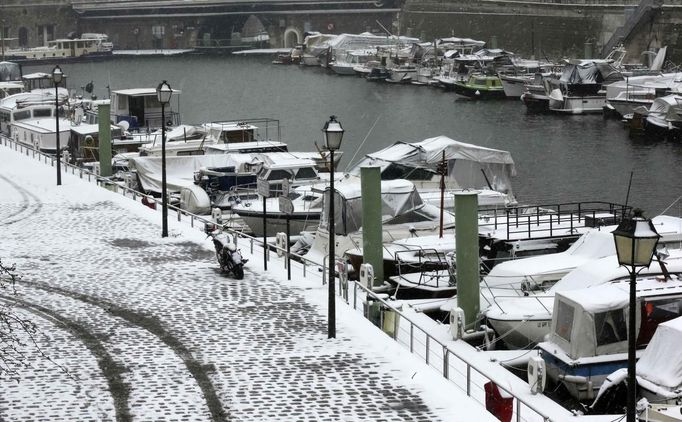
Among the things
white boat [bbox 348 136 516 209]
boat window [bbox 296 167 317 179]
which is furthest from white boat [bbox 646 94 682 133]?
boat window [bbox 296 167 317 179]

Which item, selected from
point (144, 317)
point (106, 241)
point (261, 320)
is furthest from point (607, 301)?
point (106, 241)

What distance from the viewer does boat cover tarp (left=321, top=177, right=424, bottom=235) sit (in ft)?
81.8

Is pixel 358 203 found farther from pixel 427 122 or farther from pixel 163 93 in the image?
pixel 427 122

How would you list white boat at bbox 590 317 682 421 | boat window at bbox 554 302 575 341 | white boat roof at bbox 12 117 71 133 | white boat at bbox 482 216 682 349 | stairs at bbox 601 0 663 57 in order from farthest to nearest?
1. stairs at bbox 601 0 663 57
2. white boat roof at bbox 12 117 71 133
3. white boat at bbox 482 216 682 349
4. boat window at bbox 554 302 575 341
5. white boat at bbox 590 317 682 421

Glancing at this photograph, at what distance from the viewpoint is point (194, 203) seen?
31.3 meters

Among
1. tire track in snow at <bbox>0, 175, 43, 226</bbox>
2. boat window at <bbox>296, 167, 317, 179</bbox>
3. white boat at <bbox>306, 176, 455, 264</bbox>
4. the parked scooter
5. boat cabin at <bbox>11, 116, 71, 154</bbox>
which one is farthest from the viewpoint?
boat cabin at <bbox>11, 116, 71, 154</bbox>

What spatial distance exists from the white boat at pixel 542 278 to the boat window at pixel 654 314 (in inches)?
43.3

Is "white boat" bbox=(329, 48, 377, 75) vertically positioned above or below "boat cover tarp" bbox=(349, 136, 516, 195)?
above

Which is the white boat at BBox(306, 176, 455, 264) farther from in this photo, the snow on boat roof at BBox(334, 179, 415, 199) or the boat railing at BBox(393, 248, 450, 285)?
the boat railing at BBox(393, 248, 450, 285)

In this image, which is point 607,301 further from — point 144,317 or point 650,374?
point 144,317

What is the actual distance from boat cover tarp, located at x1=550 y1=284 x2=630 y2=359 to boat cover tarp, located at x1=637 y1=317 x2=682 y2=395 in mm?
664

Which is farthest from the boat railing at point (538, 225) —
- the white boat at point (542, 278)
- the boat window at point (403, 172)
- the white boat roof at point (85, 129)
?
the white boat roof at point (85, 129)

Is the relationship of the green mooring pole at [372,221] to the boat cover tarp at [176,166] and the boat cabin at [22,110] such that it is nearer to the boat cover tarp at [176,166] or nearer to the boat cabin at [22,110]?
the boat cover tarp at [176,166]

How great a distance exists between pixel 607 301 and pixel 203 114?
5002 centimetres
